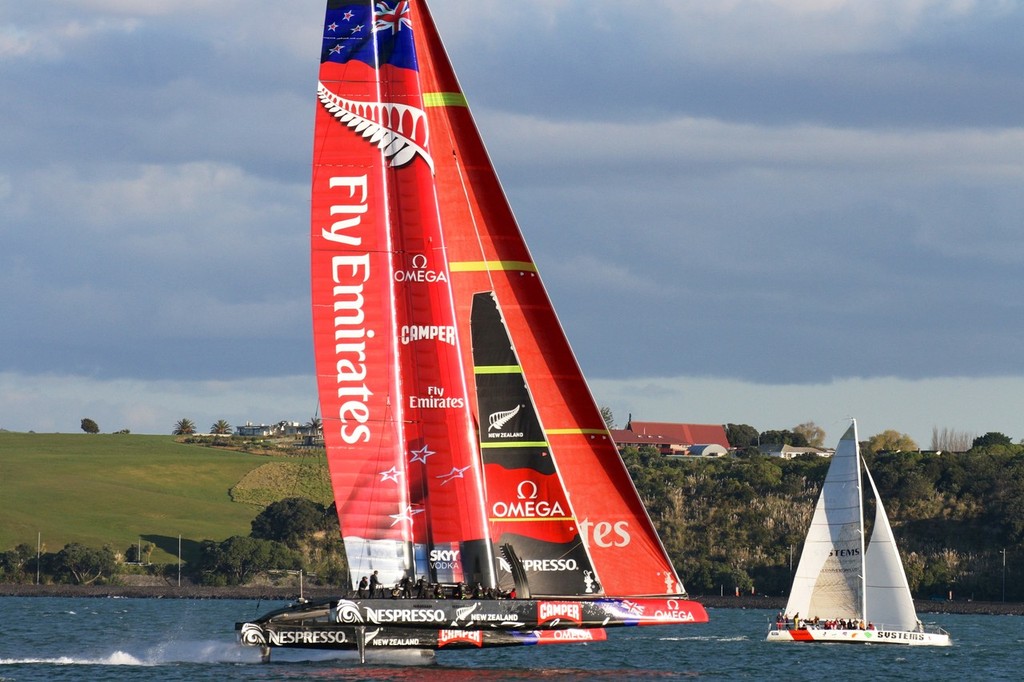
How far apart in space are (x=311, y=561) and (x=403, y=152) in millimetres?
113301

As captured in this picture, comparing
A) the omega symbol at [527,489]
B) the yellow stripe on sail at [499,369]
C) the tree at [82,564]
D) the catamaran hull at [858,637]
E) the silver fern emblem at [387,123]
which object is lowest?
the catamaran hull at [858,637]

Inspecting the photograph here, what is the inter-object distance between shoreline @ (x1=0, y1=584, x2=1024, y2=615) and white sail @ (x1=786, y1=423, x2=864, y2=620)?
59.3 meters

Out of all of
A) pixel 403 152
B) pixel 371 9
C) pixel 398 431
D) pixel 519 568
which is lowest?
pixel 519 568

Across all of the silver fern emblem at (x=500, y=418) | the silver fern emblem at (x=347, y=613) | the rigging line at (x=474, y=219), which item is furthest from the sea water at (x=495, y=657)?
the rigging line at (x=474, y=219)

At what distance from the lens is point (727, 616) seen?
371 ft

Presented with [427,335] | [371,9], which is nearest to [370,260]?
[427,335]

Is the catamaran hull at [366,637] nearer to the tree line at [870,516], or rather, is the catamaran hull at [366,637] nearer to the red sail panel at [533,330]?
the red sail panel at [533,330]

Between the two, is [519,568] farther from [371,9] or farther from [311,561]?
[311,561]

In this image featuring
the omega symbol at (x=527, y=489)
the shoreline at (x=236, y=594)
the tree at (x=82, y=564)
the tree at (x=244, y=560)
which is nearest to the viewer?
the omega symbol at (x=527, y=489)

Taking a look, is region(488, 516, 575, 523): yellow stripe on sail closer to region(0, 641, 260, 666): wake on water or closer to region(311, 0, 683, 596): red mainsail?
region(311, 0, 683, 596): red mainsail

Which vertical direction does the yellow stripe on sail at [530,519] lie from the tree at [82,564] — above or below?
above

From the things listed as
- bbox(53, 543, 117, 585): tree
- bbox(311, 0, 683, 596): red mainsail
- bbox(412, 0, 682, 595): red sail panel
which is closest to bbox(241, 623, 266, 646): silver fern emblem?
bbox(311, 0, 683, 596): red mainsail

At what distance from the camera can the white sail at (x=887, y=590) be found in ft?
234

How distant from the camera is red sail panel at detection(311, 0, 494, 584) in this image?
4128 centimetres
